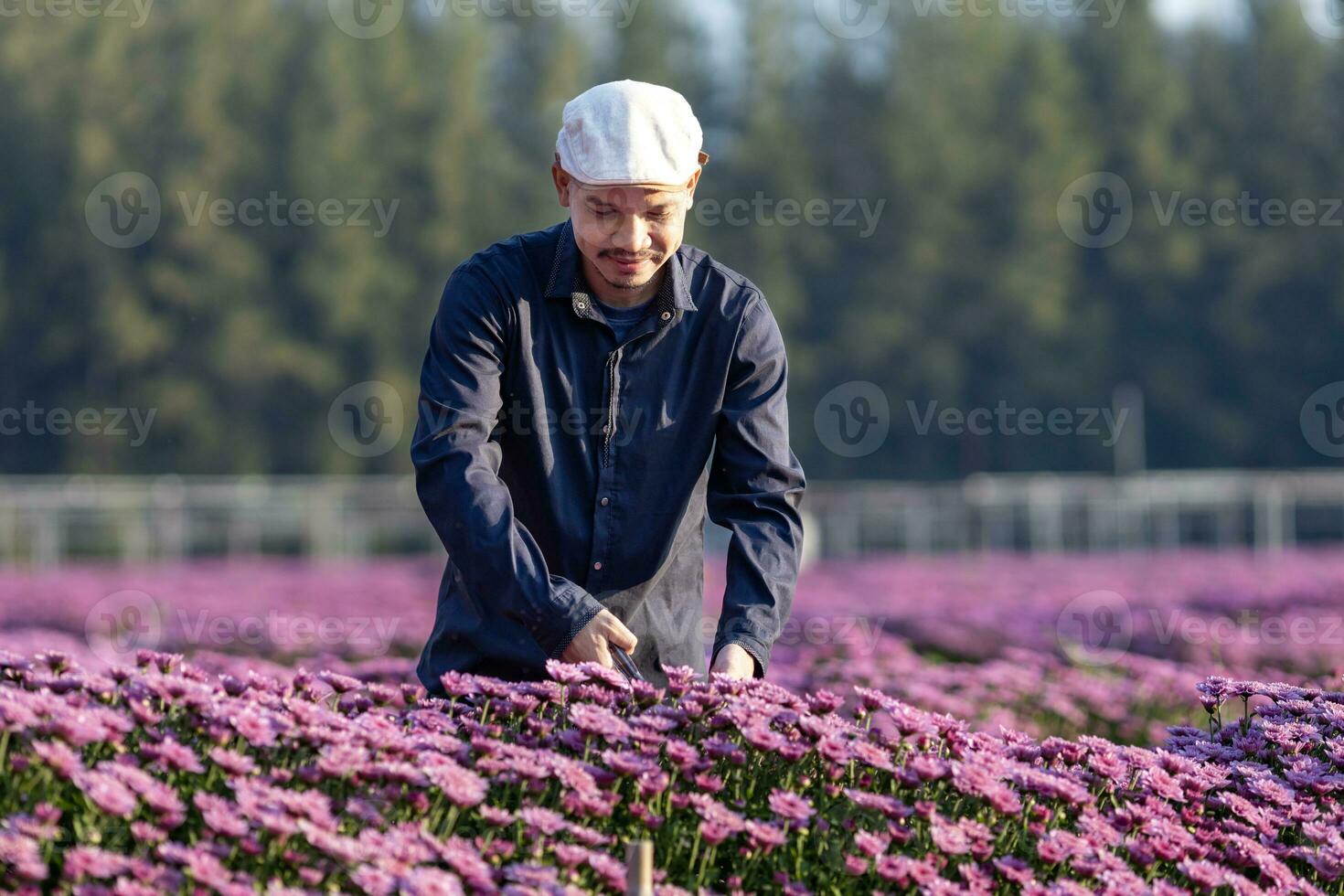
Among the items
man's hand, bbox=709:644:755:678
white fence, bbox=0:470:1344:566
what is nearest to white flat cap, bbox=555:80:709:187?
man's hand, bbox=709:644:755:678

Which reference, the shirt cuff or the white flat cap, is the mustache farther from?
the shirt cuff

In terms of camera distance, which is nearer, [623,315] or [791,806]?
[791,806]

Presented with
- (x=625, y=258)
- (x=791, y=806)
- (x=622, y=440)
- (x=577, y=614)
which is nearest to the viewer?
(x=791, y=806)

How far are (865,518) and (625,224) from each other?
20729mm

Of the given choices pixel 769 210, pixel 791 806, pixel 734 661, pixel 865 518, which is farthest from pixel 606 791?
pixel 769 210

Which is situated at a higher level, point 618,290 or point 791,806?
point 618,290

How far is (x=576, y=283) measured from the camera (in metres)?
3.55

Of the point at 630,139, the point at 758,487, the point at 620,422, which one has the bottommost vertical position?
the point at 758,487

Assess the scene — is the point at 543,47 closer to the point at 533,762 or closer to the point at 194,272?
the point at 194,272

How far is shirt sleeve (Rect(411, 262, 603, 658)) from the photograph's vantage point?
322cm

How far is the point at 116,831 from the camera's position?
2.66m

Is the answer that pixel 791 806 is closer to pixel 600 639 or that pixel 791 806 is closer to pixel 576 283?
pixel 600 639

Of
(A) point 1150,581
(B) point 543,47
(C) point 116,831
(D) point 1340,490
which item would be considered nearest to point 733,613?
(C) point 116,831

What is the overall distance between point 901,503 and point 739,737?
2097 cm
